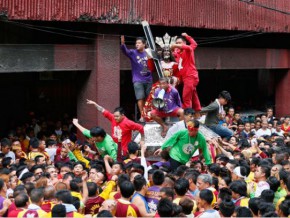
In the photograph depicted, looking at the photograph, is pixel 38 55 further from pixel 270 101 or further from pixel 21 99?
pixel 270 101

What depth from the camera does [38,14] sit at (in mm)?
15359

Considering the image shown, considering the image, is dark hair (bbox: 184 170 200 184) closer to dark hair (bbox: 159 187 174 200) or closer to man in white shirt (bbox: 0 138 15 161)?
dark hair (bbox: 159 187 174 200)

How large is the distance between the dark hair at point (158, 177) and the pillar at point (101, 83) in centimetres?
842

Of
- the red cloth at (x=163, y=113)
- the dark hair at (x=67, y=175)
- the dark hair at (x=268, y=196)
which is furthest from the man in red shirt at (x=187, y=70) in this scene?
the dark hair at (x=268, y=196)

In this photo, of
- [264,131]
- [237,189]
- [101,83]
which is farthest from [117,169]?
[264,131]

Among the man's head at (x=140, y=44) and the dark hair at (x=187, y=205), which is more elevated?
the man's head at (x=140, y=44)

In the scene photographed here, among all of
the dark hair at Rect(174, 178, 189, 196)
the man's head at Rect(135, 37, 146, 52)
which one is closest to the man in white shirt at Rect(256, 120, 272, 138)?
the man's head at Rect(135, 37, 146, 52)

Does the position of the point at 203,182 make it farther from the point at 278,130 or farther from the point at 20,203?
the point at 278,130

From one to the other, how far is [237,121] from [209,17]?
3.21m

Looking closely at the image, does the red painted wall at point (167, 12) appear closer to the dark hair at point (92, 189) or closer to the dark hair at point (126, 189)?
the dark hair at point (92, 189)

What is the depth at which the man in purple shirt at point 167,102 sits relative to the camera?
1320 cm

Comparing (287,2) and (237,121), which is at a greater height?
(287,2)

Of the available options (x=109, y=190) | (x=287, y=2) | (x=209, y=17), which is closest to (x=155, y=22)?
(x=209, y=17)

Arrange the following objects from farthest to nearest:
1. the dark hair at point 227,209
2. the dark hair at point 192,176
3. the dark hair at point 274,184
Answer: the dark hair at point 274,184
the dark hair at point 192,176
the dark hair at point 227,209
